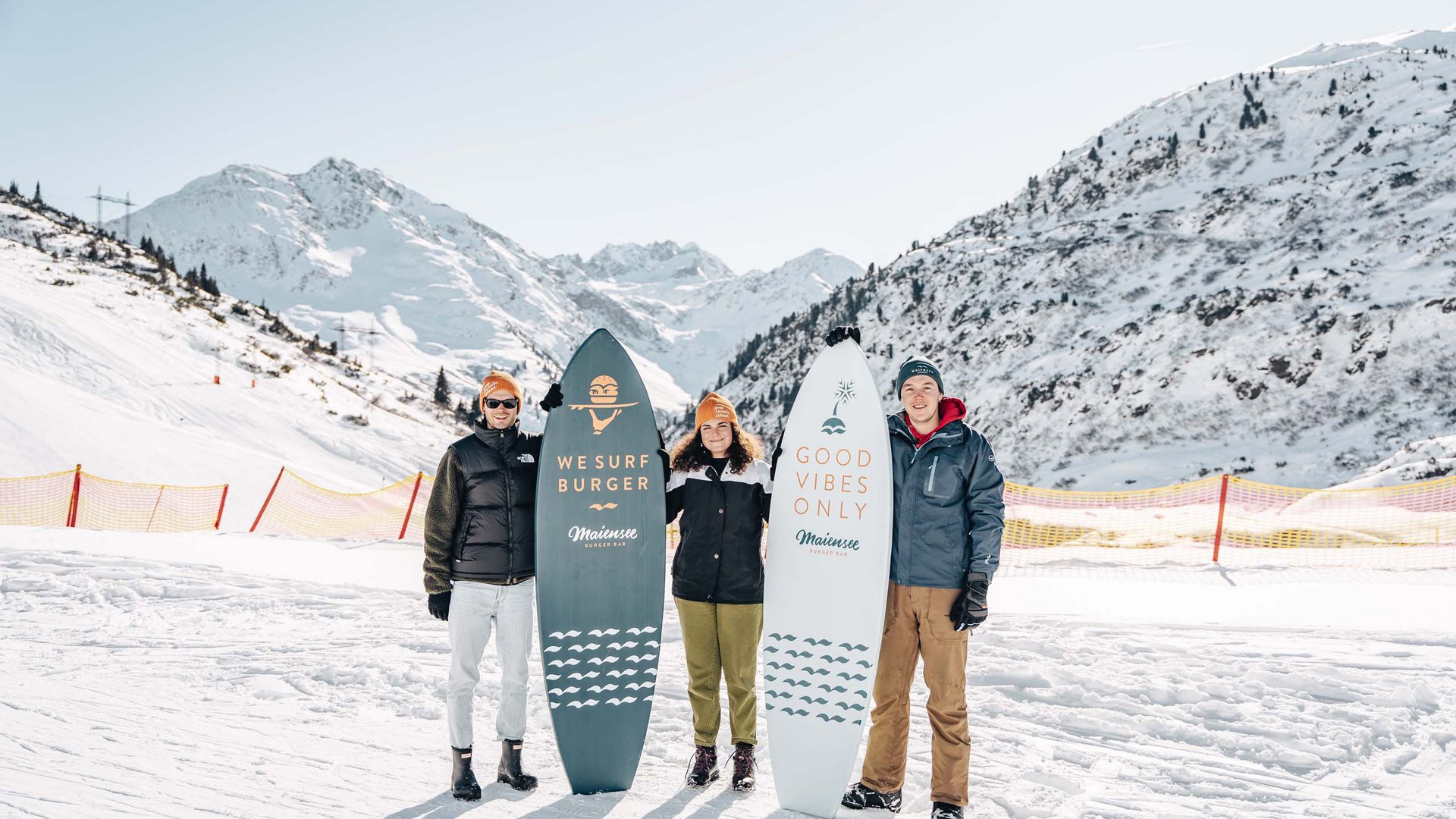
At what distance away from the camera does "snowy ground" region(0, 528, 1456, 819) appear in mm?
4016

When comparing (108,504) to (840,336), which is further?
(108,504)

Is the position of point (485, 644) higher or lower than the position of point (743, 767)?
higher

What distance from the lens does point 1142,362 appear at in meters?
41.2

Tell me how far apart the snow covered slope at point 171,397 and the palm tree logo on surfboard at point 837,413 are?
1557cm

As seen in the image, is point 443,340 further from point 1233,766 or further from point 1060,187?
point 1233,766

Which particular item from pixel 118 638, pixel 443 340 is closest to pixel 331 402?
pixel 118 638

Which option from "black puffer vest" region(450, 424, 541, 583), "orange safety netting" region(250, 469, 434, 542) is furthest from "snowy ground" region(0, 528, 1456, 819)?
"orange safety netting" region(250, 469, 434, 542)

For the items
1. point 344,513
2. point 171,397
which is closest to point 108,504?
point 344,513

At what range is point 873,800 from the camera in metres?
4.06

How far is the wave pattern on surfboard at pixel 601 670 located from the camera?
14.2ft

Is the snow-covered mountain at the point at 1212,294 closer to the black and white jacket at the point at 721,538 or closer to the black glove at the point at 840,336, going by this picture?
the black glove at the point at 840,336

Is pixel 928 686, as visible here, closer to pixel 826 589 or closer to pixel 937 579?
pixel 937 579

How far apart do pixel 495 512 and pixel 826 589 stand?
1.78 meters

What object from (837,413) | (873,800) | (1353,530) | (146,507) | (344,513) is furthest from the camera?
(344,513)
